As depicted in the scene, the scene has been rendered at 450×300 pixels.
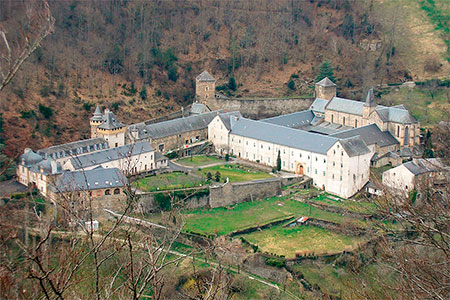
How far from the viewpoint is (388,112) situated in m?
51.0

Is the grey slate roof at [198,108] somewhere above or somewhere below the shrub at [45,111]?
A: below

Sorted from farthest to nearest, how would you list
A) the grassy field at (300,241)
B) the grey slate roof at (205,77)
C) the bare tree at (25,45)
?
the grey slate roof at (205,77) → the grassy field at (300,241) → the bare tree at (25,45)

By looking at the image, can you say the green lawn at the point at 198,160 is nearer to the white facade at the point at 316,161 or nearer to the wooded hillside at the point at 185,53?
the white facade at the point at 316,161

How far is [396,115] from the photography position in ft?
165

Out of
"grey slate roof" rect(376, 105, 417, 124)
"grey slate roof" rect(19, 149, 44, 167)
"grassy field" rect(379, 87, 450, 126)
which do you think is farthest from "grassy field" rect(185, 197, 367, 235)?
"grassy field" rect(379, 87, 450, 126)

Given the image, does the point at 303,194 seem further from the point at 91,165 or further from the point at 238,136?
the point at 91,165

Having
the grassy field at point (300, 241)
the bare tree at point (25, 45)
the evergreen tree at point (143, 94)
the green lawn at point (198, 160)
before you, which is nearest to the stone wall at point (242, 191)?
the grassy field at point (300, 241)

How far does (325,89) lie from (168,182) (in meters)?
20.2

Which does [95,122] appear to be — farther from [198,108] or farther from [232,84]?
[232,84]

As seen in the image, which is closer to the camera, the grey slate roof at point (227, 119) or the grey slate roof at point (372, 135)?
the grey slate roof at point (372, 135)

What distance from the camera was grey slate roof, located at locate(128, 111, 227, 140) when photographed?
162ft

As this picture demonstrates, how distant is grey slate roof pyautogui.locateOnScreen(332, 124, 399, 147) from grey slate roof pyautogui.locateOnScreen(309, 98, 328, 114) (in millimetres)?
5989

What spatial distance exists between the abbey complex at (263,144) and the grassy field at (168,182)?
1.15 meters

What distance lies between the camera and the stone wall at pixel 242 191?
43.4 meters
